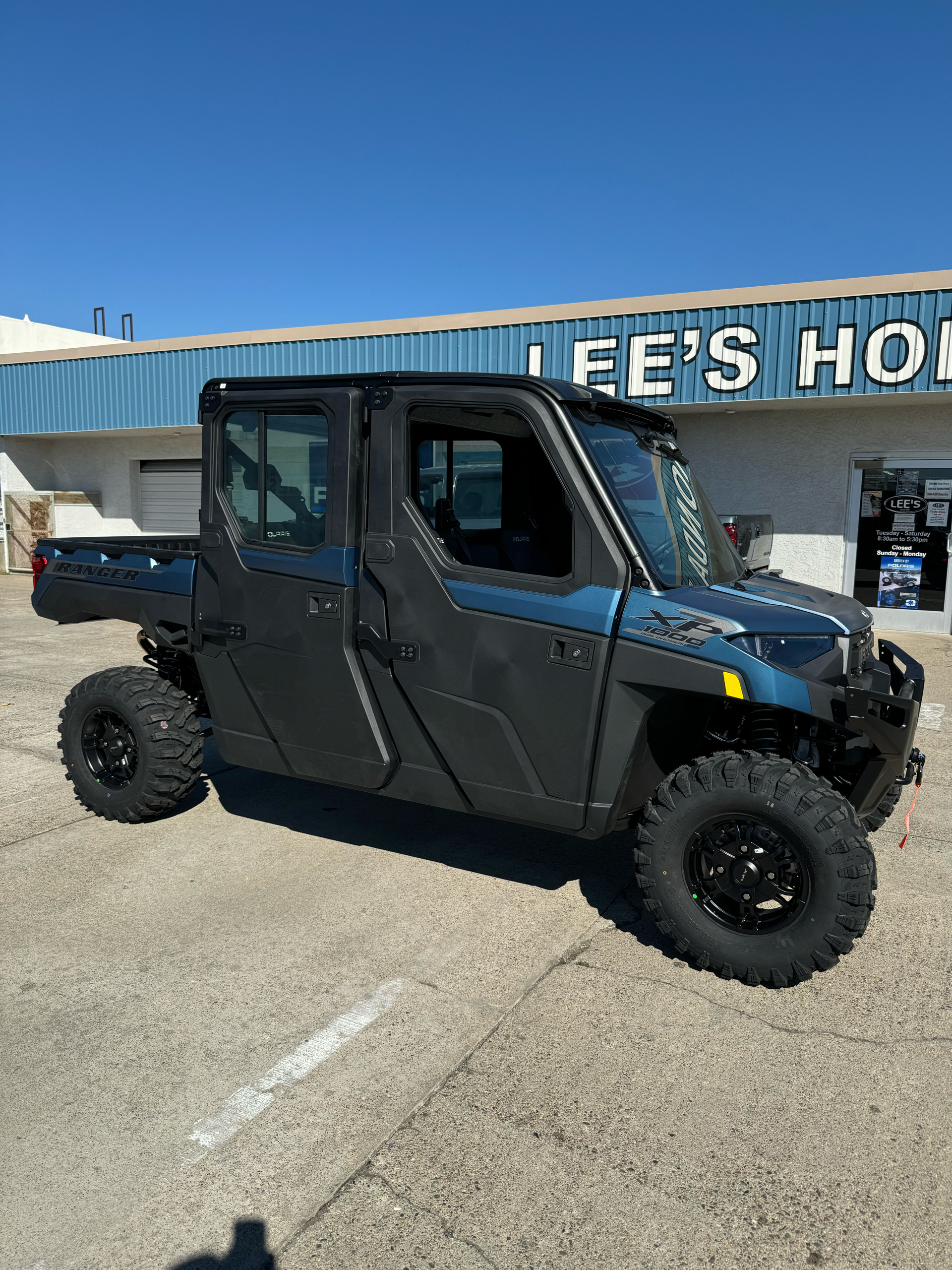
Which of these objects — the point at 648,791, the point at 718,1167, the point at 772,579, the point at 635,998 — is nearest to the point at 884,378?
the point at 772,579

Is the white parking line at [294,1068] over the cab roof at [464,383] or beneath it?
beneath

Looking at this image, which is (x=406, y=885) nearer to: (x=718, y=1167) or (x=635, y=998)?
(x=635, y=998)

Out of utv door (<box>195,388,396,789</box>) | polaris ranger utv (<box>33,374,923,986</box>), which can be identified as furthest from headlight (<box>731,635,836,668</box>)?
utv door (<box>195,388,396,789</box>)

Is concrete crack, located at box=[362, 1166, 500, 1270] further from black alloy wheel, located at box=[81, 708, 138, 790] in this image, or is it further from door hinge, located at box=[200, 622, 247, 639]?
black alloy wheel, located at box=[81, 708, 138, 790]

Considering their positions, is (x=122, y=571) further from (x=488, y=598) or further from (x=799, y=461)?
(x=799, y=461)

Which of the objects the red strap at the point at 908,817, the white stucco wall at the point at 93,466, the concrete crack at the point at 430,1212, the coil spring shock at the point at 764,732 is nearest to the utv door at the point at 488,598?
the coil spring shock at the point at 764,732

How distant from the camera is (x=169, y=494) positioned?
65.7 feet

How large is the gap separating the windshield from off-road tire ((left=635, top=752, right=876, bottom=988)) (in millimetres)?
816

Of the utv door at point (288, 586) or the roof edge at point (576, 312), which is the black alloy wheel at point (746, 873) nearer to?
the utv door at point (288, 586)

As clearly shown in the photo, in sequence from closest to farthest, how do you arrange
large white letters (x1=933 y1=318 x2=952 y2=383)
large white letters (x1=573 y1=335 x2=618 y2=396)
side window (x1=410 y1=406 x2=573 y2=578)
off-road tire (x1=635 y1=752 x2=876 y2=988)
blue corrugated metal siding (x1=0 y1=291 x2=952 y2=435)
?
off-road tire (x1=635 y1=752 x2=876 y2=988), side window (x1=410 y1=406 x2=573 y2=578), large white letters (x1=933 y1=318 x2=952 y2=383), blue corrugated metal siding (x1=0 y1=291 x2=952 y2=435), large white letters (x1=573 y1=335 x2=618 y2=396)

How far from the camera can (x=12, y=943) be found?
3906 millimetres

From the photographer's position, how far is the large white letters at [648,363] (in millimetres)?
12539

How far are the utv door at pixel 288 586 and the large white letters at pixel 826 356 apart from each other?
30.1 feet

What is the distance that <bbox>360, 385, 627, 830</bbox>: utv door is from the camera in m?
3.72
